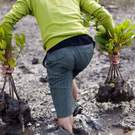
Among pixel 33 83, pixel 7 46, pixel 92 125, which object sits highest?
pixel 7 46

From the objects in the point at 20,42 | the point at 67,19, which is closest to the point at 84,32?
the point at 67,19

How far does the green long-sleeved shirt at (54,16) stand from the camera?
15.3 feet

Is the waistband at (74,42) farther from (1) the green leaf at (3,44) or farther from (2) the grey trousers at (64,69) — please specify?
(1) the green leaf at (3,44)

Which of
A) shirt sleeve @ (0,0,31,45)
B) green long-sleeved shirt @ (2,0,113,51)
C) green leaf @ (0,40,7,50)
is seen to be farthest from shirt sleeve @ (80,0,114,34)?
green leaf @ (0,40,7,50)

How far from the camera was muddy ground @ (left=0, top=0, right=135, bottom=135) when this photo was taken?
16.9 ft

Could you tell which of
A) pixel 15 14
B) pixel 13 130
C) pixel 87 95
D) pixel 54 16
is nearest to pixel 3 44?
pixel 15 14

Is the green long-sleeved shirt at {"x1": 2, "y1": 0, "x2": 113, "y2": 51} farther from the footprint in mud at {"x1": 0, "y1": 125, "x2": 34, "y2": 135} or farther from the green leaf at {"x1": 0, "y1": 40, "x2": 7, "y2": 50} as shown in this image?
the footprint in mud at {"x1": 0, "y1": 125, "x2": 34, "y2": 135}

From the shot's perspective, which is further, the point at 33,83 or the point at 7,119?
the point at 33,83

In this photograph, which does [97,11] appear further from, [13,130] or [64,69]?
[13,130]

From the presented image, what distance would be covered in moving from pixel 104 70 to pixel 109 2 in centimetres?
426

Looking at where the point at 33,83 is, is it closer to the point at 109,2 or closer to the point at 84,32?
the point at 84,32

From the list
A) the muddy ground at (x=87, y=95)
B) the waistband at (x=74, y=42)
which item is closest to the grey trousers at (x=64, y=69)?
the waistband at (x=74, y=42)

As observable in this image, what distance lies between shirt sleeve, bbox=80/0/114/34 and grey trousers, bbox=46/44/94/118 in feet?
1.09

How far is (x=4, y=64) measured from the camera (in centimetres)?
499
